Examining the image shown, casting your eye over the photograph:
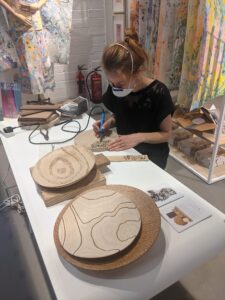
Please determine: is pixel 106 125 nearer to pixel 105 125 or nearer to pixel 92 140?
pixel 105 125

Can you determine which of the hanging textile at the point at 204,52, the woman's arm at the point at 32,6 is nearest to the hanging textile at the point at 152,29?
the hanging textile at the point at 204,52

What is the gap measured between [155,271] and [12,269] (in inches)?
43.7

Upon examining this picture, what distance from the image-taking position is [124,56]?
1046 mm

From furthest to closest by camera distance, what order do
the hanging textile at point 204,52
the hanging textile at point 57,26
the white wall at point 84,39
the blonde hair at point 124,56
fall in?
the white wall at point 84,39 < the hanging textile at point 57,26 < the hanging textile at point 204,52 < the blonde hair at point 124,56

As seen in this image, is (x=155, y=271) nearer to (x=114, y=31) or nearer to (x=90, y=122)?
(x=90, y=122)

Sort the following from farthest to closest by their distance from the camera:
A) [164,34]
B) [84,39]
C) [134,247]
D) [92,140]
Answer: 1. [84,39]
2. [164,34]
3. [92,140]
4. [134,247]

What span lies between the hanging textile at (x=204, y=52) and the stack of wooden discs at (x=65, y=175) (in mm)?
1088

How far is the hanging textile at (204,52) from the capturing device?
1.46 meters

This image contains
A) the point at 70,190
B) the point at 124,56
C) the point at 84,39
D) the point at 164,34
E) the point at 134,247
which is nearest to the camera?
the point at 134,247

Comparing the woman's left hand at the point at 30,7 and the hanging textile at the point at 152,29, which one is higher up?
the woman's left hand at the point at 30,7

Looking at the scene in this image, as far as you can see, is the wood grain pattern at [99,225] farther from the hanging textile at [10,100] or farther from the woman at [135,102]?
the hanging textile at [10,100]

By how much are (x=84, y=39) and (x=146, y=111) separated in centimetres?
195

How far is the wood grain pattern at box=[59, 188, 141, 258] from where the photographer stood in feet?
1.86

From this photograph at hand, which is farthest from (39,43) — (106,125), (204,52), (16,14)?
(204,52)
